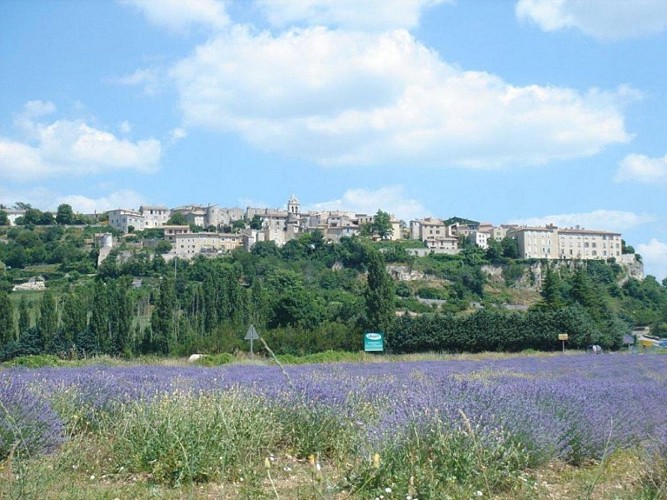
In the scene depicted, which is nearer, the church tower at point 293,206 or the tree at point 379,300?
the tree at point 379,300

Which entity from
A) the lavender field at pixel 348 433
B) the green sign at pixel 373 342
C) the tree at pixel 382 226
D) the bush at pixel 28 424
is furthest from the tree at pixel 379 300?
the tree at pixel 382 226

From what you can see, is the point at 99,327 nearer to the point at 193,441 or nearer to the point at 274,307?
the point at 274,307

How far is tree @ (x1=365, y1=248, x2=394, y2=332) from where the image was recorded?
40031 mm

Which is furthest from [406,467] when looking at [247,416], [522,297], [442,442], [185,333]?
[522,297]

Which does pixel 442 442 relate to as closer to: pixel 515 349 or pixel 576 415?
pixel 576 415

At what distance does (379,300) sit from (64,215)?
114m

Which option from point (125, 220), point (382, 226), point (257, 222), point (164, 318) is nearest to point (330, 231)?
point (382, 226)

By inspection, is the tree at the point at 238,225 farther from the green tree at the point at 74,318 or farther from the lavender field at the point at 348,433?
the lavender field at the point at 348,433

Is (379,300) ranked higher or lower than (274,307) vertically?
higher

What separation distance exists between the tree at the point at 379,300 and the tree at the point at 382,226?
96453 millimetres

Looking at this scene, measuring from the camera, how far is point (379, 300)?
40.4 meters

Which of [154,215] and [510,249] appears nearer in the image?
[510,249]

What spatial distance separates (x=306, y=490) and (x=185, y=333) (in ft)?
137

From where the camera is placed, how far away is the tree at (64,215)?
137m
